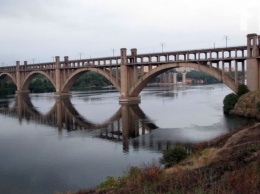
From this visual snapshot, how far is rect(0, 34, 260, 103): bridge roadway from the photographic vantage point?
34094 mm

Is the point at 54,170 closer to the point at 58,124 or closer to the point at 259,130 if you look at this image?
the point at 259,130

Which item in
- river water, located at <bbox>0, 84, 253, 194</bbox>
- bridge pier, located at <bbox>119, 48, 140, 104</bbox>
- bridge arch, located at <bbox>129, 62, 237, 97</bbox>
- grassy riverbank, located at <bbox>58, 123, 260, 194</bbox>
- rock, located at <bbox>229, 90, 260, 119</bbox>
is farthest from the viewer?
bridge pier, located at <bbox>119, 48, 140, 104</bbox>

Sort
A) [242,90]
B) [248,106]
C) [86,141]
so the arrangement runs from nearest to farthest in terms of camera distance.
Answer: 1. [86,141]
2. [248,106]
3. [242,90]

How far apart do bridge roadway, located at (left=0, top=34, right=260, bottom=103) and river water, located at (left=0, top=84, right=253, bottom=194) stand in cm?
538

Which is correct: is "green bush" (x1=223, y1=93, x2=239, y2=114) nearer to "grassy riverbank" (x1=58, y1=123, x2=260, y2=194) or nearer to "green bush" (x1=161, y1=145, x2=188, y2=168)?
"green bush" (x1=161, y1=145, x2=188, y2=168)

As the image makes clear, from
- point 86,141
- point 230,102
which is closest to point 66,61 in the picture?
point 230,102

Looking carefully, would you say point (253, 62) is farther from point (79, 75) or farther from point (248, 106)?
point (79, 75)

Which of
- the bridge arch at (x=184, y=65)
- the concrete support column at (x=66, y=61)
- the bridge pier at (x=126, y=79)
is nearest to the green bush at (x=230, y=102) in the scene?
the bridge arch at (x=184, y=65)

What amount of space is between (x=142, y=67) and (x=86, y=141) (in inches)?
927

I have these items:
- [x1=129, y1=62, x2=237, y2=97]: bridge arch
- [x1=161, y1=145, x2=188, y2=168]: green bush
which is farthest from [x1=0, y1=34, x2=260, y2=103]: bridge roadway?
[x1=161, y1=145, x2=188, y2=168]: green bush

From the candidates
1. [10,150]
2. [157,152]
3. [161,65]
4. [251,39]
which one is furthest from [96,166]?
[161,65]

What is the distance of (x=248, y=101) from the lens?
3139cm

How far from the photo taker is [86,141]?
2322 centimetres

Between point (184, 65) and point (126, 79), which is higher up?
point (184, 65)
